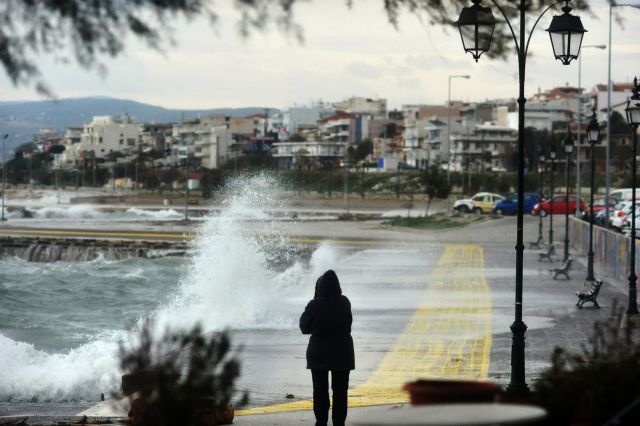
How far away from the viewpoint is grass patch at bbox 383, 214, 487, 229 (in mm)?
60094

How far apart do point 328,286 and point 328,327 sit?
1.08ft

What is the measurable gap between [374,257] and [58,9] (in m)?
36.9

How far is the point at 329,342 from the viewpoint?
937 cm

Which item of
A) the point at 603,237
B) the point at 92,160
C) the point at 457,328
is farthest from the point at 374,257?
the point at 92,160

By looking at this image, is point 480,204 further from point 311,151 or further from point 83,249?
point 311,151

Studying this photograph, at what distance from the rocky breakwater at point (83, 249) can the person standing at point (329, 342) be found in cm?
4098

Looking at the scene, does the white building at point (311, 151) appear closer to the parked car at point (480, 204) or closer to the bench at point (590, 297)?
the parked car at point (480, 204)

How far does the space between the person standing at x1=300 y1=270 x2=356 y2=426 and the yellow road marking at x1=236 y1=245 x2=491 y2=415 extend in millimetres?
2133

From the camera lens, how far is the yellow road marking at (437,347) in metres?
13.0

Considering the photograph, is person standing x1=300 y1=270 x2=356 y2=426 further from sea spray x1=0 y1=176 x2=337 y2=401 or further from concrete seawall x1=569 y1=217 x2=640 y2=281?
concrete seawall x1=569 y1=217 x2=640 y2=281

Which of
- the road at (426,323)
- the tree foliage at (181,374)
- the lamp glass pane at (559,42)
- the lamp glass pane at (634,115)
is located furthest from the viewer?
the lamp glass pane at (634,115)

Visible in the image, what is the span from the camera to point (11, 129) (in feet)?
18.9

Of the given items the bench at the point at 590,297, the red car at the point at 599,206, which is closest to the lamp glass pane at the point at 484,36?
the bench at the point at 590,297

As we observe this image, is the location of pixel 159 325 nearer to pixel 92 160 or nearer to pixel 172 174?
pixel 172 174
